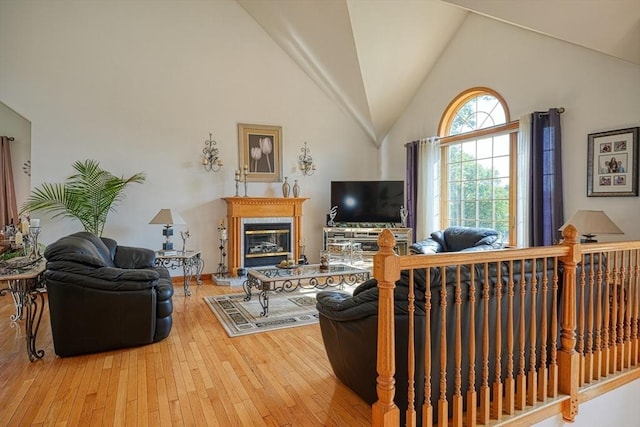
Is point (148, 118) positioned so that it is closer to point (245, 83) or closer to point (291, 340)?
point (245, 83)

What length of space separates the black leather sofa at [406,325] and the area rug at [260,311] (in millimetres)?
1477

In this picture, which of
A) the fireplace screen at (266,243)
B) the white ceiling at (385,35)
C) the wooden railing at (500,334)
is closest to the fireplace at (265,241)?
the fireplace screen at (266,243)

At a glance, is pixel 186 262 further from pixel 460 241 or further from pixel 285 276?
pixel 460 241

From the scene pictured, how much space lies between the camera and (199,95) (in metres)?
6.42

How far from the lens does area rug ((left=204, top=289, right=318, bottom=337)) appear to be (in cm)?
403

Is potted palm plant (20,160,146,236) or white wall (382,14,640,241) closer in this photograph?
white wall (382,14,640,241)

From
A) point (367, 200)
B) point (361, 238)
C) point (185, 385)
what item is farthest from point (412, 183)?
point (185, 385)

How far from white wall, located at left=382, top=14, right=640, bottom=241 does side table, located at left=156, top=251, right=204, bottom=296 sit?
15.5ft

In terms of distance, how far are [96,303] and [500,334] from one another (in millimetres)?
3262

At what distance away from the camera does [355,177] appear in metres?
7.87

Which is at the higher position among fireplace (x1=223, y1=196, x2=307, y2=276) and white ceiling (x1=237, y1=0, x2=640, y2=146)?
white ceiling (x1=237, y1=0, x2=640, y2=146)

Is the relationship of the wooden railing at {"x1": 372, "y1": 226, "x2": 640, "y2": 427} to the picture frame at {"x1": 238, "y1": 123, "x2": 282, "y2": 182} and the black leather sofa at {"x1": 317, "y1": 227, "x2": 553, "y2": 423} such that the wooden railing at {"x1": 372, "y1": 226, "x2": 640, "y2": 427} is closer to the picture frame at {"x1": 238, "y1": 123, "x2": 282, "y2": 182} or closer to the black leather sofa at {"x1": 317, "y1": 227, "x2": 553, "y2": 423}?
the black leather sofa at {"x1": 317, "y1": 227, "x2": 553, "y2": 423}

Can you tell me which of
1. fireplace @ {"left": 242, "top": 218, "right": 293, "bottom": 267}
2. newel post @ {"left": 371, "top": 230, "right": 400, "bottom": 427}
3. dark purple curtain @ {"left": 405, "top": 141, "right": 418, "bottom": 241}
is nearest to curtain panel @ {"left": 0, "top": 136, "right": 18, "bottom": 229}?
fireplace @ {"left": 242, "top": 218, "right": 293, "bottom": 267}

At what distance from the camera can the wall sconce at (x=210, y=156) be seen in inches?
254
